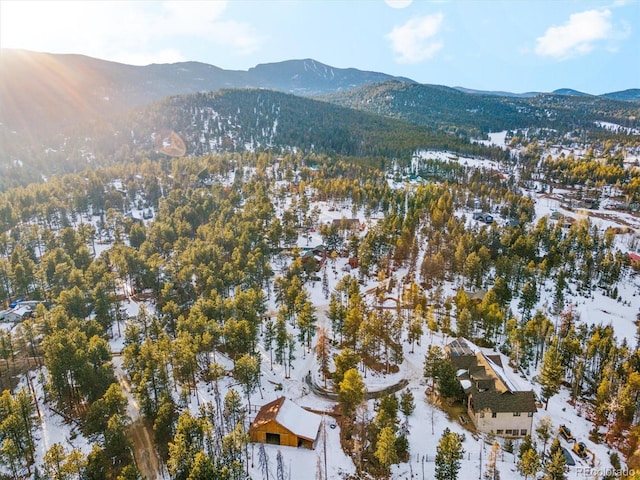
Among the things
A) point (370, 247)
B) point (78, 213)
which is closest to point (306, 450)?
point (370, 247)

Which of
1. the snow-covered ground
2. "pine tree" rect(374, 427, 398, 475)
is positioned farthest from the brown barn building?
"pine tree" rect(374, 427, 398, 475)

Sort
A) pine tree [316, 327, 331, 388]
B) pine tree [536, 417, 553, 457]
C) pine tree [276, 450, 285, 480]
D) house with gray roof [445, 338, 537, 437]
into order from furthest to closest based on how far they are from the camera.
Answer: pine tree [316, 327, 331, 388], house with gray roof [445, 338, 537, 437], pine tree [536, 417, 553, 457], pine tree [276, 450, 285, 480]

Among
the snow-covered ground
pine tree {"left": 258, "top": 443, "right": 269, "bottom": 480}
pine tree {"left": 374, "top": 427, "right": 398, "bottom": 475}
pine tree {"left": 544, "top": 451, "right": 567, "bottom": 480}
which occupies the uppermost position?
pine tree {"left": 374, "top": 427, "right": 398, "bottom": 475}

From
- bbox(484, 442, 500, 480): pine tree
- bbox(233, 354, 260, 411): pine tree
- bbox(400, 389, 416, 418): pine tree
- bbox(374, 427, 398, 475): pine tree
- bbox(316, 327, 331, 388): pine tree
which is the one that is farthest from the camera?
bbox(316, 327, 331, 388): pine tree

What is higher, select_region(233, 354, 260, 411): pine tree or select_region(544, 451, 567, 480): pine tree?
select_region(233, 354, 260, 411): pine tree

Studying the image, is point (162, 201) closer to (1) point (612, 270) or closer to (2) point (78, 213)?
(2) point (78, 213)

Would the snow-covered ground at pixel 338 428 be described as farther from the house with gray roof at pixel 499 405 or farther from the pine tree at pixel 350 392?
the pine tree at pixel 350 392

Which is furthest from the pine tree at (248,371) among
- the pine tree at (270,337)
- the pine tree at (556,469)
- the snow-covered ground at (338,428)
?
the pine tree at (556,469)

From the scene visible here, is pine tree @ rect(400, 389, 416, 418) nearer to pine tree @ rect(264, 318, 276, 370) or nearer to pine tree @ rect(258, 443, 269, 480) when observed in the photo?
pine tree @ rect(258, 443, 269, 480)

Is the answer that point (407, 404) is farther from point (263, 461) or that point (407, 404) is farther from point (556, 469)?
point (263, 461)

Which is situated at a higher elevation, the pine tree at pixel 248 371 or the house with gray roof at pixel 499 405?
the pine tree at pixel 248 371
